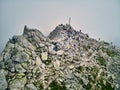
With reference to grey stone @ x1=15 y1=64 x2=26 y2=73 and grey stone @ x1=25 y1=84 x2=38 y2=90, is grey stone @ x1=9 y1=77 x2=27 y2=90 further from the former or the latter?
grey stone @ x1=15 y1=64 x2=26 y2=73

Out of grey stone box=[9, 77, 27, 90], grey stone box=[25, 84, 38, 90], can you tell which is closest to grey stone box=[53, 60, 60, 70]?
grey stone box=[25, 84, 38, 90]

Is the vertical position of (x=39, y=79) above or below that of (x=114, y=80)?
below

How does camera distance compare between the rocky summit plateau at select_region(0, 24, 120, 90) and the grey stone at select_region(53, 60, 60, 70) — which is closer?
the rocky summit plateau at select_region(0, 24, 120, 90)

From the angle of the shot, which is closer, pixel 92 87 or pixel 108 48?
pixel 92 87

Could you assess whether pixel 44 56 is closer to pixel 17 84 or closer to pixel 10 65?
pixel 10 65

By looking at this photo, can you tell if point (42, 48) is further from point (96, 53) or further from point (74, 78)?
point (96, 53)

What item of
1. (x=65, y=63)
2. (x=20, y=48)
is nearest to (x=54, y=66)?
(x=65, y=63)

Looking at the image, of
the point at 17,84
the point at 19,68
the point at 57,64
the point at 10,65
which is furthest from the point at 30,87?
the point at 57,64

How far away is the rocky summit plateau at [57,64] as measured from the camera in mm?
128750

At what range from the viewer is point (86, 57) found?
152 m

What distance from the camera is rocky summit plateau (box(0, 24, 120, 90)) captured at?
422ft

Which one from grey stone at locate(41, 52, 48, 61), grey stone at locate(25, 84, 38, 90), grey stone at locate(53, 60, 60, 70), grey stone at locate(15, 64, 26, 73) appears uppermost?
grey stone at locate(41, 52, 48, 61)

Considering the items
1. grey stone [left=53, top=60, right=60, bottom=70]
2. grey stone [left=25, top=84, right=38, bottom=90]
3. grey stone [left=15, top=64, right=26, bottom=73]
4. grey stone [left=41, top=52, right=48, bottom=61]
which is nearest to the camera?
grey stone [left=25, top=84, right=38, bottom=90]

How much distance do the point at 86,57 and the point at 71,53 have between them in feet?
28.0
